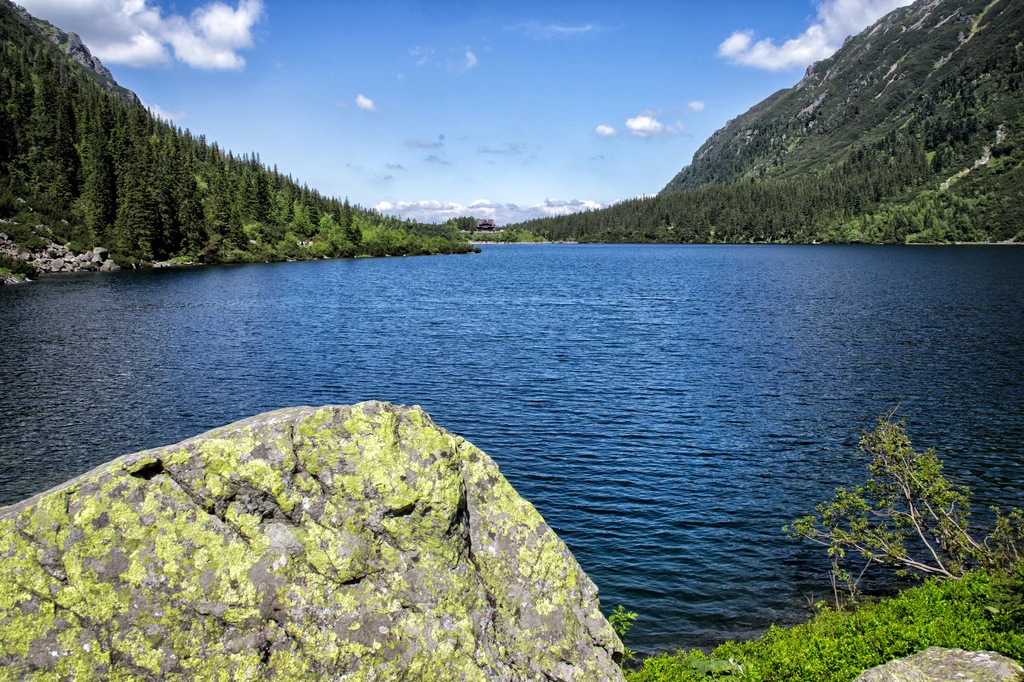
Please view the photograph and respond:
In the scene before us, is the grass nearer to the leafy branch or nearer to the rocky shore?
the leafy branch

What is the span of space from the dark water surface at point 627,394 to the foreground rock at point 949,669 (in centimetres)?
666

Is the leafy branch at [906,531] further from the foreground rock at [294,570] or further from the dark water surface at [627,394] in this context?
the foreground rock at [294,570]

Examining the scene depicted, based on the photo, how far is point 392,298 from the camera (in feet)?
303

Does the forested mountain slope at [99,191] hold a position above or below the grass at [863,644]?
above

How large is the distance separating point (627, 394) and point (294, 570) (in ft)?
99.5

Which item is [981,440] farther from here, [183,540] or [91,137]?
[91,137]

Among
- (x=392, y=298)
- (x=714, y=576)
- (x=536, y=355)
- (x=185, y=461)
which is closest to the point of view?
(x=185, y=461)

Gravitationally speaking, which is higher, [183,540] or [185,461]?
[185,461]

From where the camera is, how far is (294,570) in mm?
7812

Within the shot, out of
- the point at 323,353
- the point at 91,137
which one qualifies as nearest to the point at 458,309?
the point at 323,353

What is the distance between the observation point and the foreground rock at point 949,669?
8688mm

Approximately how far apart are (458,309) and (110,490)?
7129 cm

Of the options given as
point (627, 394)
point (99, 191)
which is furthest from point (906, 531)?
point (99, 191)

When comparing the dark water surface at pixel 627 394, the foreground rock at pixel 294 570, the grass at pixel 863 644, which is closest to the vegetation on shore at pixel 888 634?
the grass at pixel 863 644
